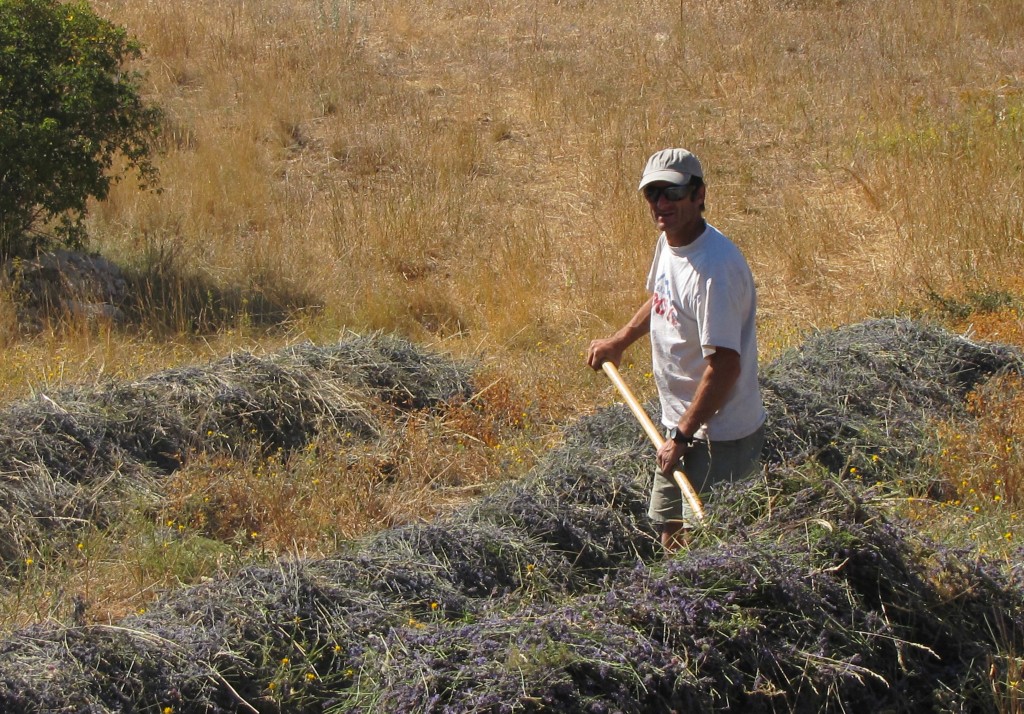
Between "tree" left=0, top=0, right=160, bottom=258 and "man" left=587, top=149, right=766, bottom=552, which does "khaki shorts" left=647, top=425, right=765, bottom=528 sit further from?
"tree" left=0, top=0, right=160, bottom=258

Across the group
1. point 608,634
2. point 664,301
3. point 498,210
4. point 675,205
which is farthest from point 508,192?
point 608,634

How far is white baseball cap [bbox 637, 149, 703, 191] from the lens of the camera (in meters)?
3.46

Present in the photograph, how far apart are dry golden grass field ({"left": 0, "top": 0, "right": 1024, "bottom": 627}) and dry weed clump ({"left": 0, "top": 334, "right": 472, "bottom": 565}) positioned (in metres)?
0.27

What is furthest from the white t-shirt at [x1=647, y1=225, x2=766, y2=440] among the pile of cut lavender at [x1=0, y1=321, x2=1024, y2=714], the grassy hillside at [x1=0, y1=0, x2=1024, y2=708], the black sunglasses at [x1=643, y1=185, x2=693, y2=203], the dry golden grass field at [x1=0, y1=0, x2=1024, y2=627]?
the dry golden grass field at [x1=0, y1=0, x2=1024, y2=627]

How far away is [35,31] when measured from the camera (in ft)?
24.4

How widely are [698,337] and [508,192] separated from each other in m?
6.58

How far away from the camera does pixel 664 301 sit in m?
3.64

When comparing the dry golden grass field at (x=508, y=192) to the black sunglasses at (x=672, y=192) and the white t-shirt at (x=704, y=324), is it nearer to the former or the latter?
the white t-shirt at (x=704, y=324)

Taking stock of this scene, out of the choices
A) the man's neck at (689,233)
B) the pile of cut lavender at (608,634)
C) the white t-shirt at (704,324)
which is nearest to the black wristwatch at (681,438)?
the white t-shirt at (704,324)

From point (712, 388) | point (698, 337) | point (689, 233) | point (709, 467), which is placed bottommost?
point (709, 467)

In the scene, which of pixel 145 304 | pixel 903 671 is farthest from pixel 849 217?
pixel 903 671

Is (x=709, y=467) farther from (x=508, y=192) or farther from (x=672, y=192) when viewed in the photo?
(x=508, y=192)

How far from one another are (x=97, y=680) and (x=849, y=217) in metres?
7.24

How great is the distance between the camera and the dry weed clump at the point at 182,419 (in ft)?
15.7
